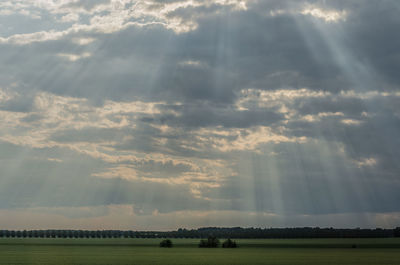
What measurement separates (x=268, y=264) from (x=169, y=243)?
347 ft

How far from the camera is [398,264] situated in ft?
225

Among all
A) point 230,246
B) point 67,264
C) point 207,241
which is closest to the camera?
point 67,264

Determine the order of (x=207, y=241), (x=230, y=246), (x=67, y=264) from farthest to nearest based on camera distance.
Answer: (x=207, y=241)
(x=230, y=246)
(x=67, y=264)

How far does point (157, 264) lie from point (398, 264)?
34.5m

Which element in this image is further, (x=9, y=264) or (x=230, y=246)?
(x=230, y=246)

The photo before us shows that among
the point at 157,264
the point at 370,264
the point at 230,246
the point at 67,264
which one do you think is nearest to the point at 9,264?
the point at 67,264

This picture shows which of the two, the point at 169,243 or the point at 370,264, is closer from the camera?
the point at 370,264

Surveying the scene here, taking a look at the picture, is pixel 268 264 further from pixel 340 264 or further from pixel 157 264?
pixel 157 264

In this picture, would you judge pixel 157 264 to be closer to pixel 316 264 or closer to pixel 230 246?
pixel 316 264

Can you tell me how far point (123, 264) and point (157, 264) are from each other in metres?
4.76

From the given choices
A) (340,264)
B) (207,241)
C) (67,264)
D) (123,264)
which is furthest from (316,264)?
(207,241)

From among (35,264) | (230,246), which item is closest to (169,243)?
(230,246)

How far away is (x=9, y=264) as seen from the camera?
225 feet

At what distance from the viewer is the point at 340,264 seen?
228 feet
